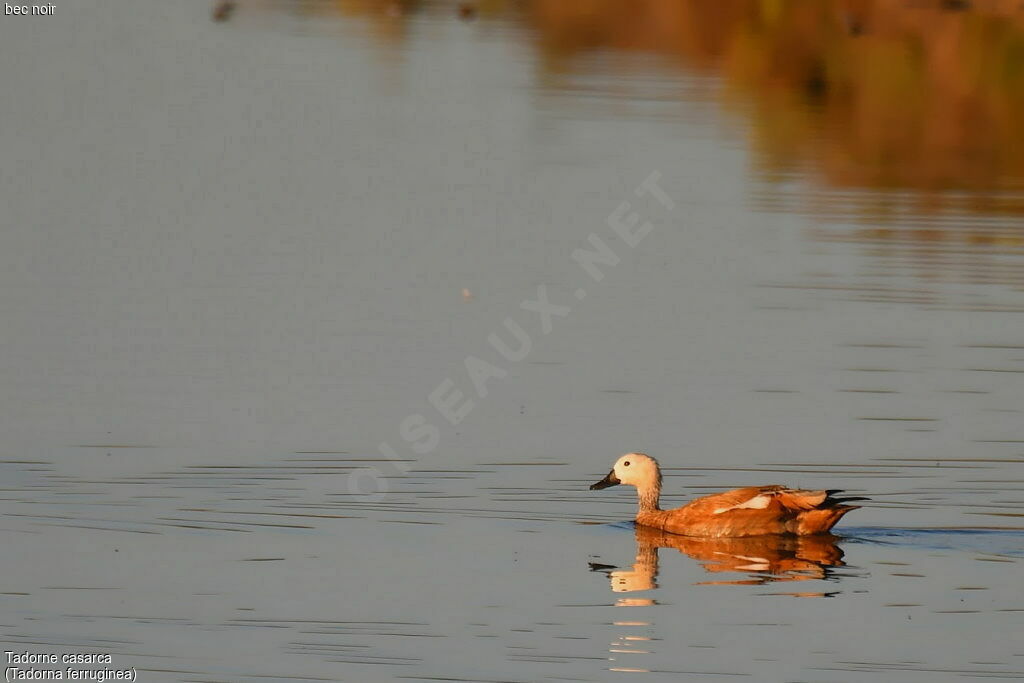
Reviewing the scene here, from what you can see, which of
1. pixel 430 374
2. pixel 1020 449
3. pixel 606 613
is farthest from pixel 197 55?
pixel 606 613

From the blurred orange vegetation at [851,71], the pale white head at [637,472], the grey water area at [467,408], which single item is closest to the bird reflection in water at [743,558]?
the grey water area at [467,408]

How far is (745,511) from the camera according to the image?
41.4 ft

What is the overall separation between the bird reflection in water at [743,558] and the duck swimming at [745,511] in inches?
2.4

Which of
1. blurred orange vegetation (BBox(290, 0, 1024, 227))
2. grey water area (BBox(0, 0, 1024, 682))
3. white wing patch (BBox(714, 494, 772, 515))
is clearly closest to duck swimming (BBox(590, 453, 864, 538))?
white wing patch (BBox(714, 494, 772, 515))

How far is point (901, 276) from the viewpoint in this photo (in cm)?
2020

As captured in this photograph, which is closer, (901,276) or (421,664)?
(421,664)

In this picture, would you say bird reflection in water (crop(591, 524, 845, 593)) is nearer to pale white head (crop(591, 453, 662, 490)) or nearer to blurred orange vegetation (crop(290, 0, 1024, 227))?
pale white head (crop(591, 453, 662, 490))

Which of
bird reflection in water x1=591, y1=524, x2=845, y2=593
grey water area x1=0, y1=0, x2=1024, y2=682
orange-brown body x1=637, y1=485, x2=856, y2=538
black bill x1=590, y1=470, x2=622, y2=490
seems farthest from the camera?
black bill x1=590, y1=470, x2=622, y2=490

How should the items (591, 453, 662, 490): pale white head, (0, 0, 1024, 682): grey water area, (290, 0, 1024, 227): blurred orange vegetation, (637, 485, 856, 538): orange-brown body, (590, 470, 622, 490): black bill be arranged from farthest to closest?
(290, 0, 1024, 227): blurred orange vegetation < (590, 470, 622, 490): black bill < (591, 453, 662, 490): pale white head < (637, 485, 856, 538): orange-brown body < (0, 0, 1024, 682): grey water area

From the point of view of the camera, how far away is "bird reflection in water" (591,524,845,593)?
38.8 feet

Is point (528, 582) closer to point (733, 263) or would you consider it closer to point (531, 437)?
point (531, 437)

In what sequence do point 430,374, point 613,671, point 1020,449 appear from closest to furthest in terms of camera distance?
point 613,671 < point 1020,449 < point 430,374

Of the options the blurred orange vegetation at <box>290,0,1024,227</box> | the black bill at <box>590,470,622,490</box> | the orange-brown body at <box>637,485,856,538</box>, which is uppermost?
the blurred orange vegetation at <box>290,0,1024,227</box>

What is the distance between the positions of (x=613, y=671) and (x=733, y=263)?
33.8 feet
